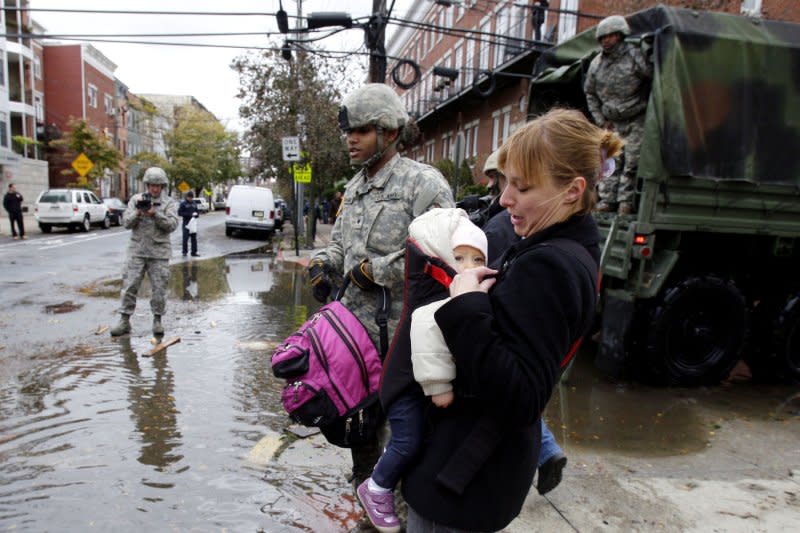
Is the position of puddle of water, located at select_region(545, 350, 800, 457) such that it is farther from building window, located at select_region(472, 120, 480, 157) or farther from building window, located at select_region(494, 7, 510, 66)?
building window, located at select_region(472, 120, 480, 157)

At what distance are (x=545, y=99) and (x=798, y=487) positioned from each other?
4.82 m

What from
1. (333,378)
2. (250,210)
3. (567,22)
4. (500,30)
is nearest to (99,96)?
(250,210)

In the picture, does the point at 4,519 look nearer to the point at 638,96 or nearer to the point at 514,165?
the point at 514,165

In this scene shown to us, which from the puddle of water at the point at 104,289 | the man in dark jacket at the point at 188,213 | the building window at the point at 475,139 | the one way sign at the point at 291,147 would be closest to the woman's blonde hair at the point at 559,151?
the puddle of water at the point at 104,289

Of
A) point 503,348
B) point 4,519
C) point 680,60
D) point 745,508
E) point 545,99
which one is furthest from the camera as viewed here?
point 545,99

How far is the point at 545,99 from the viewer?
22.1 feet

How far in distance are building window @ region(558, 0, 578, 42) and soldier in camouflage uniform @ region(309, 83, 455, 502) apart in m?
16.1

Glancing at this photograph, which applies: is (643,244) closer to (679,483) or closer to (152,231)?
(679,483)

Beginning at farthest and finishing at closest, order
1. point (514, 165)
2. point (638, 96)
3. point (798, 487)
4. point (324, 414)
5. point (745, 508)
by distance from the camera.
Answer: point (638, 96)
point (798, 487)
point (745, 508)
point (324, 414)
point (514, 165)

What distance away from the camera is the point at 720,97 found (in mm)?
→ 4809

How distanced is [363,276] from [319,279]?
440mm

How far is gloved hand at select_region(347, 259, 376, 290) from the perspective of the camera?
2.50 m

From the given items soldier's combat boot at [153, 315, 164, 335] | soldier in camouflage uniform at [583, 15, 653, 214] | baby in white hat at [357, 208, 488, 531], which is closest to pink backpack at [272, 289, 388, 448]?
baby in white hat at [357, 208, 488, 531]

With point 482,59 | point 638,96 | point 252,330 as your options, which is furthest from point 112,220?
point 638,96
